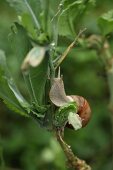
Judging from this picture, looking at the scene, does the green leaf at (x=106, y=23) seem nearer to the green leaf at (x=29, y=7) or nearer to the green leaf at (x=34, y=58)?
the green leaf at (x=29, y=7)

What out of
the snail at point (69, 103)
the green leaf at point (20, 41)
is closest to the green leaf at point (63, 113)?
the snail at point (69, 103)

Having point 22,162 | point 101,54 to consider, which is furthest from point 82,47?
point 22,162

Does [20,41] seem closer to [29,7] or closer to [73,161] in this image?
[29,7]

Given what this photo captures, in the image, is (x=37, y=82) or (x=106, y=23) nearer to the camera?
(x=37, y=82)

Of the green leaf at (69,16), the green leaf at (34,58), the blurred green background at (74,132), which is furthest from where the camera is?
the blurred green background at (74,132)

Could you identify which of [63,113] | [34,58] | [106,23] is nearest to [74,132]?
[106,23]

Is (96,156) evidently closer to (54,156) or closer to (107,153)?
(107,153)
